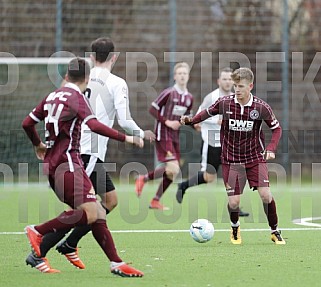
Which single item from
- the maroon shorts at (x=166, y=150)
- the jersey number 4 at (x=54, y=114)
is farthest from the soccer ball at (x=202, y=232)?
the maroon shorts at (x=166, y=150)

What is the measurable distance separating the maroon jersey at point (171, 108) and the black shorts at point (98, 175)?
4830 millimetres

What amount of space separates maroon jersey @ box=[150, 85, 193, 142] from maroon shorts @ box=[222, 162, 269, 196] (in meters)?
4.11

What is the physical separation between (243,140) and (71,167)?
8.70 ft

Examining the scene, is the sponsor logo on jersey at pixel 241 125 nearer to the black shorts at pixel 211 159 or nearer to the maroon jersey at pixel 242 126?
the maroon jersey at pixel 242 126

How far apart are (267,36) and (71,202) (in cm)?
1263

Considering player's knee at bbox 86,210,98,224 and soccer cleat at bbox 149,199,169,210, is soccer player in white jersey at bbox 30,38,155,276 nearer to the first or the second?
player's knee at bbox 86,210,98,224

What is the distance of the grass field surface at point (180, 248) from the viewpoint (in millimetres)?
6488

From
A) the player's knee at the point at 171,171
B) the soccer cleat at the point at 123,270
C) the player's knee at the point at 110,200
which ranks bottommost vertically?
Result: the soccer cleat at the point at 123,270

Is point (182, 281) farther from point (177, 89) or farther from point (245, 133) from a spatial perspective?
point (177, 89)

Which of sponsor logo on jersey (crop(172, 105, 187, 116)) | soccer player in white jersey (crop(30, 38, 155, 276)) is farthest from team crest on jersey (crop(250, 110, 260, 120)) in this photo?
sponsor logo on jersey (crop(172, 105, 187, 116))

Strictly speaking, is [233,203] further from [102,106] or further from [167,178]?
[167,178]

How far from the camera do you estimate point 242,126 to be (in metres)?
8.79

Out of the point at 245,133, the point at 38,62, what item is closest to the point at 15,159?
the point at 38,62

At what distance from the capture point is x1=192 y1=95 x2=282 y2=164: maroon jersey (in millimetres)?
8695
